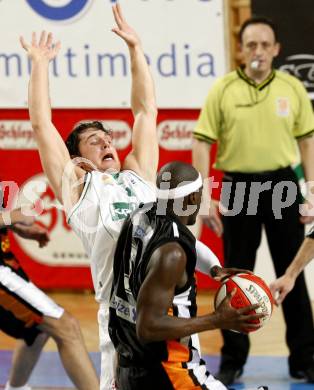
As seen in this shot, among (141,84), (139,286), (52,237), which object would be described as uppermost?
(141,84)

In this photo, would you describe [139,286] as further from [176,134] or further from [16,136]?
[16,136]

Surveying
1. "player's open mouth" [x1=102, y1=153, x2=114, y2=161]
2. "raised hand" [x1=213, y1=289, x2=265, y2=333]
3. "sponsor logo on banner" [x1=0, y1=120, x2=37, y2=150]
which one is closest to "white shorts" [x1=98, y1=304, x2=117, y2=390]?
"player's open mouth" [x1=102, y1=153, x2=114, y2=161]

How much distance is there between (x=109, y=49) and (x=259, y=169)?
9.20ft

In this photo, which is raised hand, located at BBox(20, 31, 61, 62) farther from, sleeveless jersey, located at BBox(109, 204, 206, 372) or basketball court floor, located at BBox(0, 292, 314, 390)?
basketball court floor, located at BBox(0, 292, 314, 390)

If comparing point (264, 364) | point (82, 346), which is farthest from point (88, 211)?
point (264, 364)

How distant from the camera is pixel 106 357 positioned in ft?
17.8

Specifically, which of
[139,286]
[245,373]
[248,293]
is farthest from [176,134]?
[139,286]

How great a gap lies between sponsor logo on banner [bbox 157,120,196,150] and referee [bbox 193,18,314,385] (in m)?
2.18

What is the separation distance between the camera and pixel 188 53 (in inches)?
384

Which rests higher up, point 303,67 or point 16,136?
point 303,67

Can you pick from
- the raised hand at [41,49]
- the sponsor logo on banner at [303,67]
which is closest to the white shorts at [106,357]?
the raised hand at [41,49]

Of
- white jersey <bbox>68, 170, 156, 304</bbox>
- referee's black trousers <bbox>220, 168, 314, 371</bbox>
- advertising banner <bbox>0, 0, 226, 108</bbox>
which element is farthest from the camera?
advertising banner <bbox>0, 0, 226, 108</bbox>

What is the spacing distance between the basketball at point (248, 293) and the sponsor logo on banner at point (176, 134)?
5.06m

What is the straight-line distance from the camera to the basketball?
4684 millimetres
